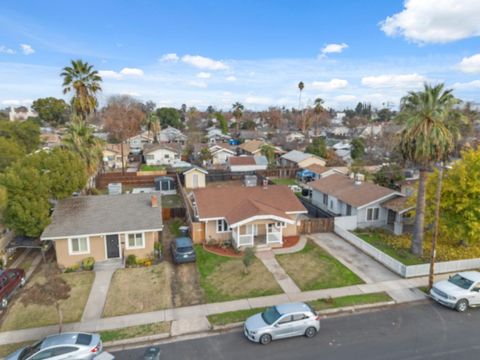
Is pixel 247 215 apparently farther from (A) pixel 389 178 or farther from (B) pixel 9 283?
(A) pixel 389 178

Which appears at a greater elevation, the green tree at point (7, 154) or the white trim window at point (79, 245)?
the green tree at point (7, 154)

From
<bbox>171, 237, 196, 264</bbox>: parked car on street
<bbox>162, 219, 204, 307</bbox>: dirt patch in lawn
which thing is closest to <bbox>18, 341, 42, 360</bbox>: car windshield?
<bbox>162, 219, 204, 307</bbox>: dirt patch in lawn

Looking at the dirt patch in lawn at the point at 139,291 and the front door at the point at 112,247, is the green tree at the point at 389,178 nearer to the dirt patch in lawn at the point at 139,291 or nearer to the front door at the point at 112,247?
the dirt patch in lawn at the point at 139,291

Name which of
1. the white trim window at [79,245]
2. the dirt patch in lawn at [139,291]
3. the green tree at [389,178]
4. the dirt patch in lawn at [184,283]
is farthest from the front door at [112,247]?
the green tree at [389,178]

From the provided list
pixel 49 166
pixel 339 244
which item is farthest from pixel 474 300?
pixel 49 166

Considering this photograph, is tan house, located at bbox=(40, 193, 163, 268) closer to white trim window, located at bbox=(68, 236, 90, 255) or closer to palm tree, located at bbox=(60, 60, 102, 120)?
white trim window, located at bbox=(68, 236, 90, 255)

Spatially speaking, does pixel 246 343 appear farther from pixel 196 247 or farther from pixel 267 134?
pixel 267 134

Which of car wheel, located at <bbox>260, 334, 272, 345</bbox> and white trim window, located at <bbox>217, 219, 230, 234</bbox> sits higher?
white trim window, located at <bbox>217, 219, 230, 234</bbox>
